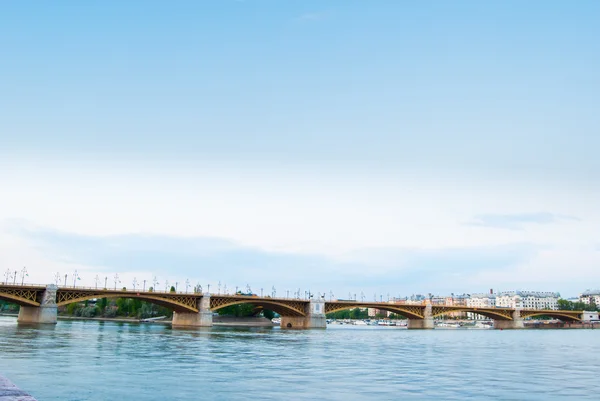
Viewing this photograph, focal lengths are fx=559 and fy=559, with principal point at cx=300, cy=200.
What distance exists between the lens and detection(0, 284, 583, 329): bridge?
338 ft

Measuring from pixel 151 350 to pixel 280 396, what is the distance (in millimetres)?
31492

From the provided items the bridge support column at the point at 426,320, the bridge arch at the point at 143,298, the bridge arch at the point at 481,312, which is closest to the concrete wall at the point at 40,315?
the bridge arch at the point at 143,298

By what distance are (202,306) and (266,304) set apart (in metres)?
17.2

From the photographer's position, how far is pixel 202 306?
120 meters

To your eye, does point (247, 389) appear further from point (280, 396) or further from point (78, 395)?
point (78, 395)

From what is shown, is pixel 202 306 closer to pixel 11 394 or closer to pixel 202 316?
pixel 202 316

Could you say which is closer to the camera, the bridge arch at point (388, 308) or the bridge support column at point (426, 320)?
the bridge arch at point (388, 308)

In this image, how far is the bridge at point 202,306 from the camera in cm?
10294

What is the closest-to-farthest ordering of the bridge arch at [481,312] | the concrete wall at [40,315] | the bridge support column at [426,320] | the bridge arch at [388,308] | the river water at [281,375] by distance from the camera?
the river water at [281,375] < the concrete wall at [40,315] < the bridge arch at [388,308] < the bridge arch at [481,312] < the bridge support column at [426,320]

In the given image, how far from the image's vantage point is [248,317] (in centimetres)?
16962

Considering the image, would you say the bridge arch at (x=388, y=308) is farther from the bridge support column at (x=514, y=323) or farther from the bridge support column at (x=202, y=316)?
the bridge support column at (x=202, y=316)

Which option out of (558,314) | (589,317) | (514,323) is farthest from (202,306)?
(589,317)

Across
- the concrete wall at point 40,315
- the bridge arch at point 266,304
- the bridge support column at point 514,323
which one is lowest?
the bridge support column at point 514,323

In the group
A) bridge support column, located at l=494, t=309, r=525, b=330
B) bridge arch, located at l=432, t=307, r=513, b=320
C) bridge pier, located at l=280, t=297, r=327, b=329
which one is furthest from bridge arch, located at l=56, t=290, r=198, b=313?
bridge support column, located at l=494, t=309, r=525, b=330
